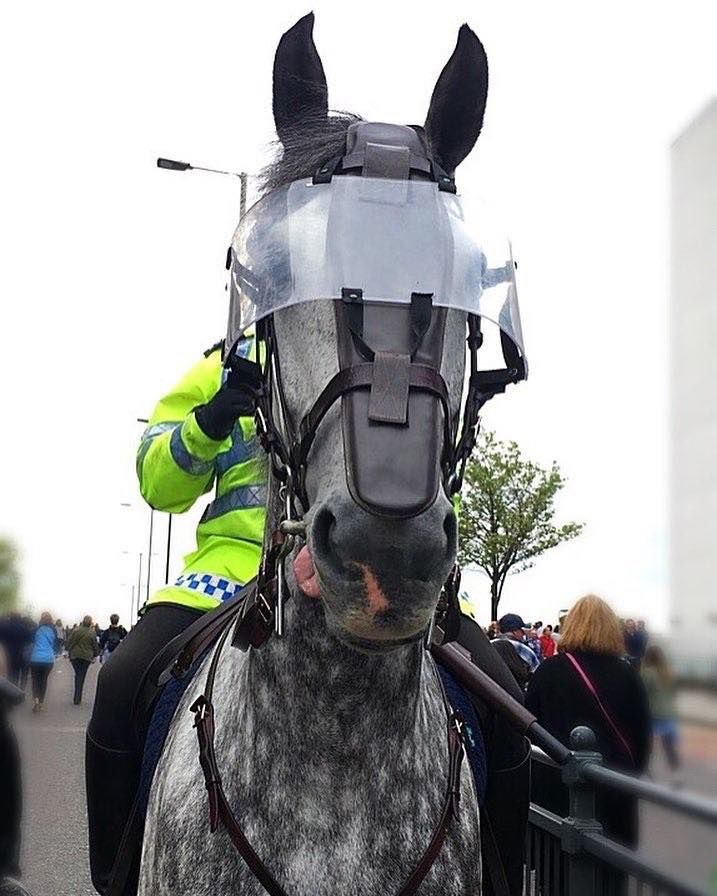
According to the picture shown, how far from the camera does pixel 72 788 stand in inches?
489

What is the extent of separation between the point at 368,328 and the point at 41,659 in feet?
61.2

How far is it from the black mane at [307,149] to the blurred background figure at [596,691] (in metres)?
3.11

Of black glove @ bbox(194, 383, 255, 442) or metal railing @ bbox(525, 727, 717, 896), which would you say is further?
metal railing @ bbox(525, 727, 717, 896)

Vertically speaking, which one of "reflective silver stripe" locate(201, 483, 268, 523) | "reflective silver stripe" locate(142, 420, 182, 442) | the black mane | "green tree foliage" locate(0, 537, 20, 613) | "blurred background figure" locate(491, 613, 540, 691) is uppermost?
the black mane

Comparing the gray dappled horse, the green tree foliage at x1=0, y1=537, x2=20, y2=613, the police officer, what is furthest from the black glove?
the green tree foliage at x1=0, y1=537, x2=20, y2=613

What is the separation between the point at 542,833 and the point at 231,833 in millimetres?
2406

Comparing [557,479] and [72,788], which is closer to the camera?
[72,788]

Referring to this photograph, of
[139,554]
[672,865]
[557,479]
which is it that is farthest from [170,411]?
[139,554]

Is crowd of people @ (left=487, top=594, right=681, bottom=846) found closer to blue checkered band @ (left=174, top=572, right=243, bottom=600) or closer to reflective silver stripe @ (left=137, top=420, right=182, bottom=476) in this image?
blue checkered band @ (left=174, top=572, right=243, bottom=600)

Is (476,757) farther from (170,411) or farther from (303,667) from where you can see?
(170,411)

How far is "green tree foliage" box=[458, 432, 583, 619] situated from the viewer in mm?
41281

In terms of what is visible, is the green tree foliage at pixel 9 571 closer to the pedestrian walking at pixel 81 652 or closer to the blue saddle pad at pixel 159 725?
the blue saddle pad at pixel 159 725

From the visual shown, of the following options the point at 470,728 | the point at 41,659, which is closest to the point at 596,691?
the point at 470,728

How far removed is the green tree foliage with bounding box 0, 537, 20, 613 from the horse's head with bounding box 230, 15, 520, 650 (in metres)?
1.92
